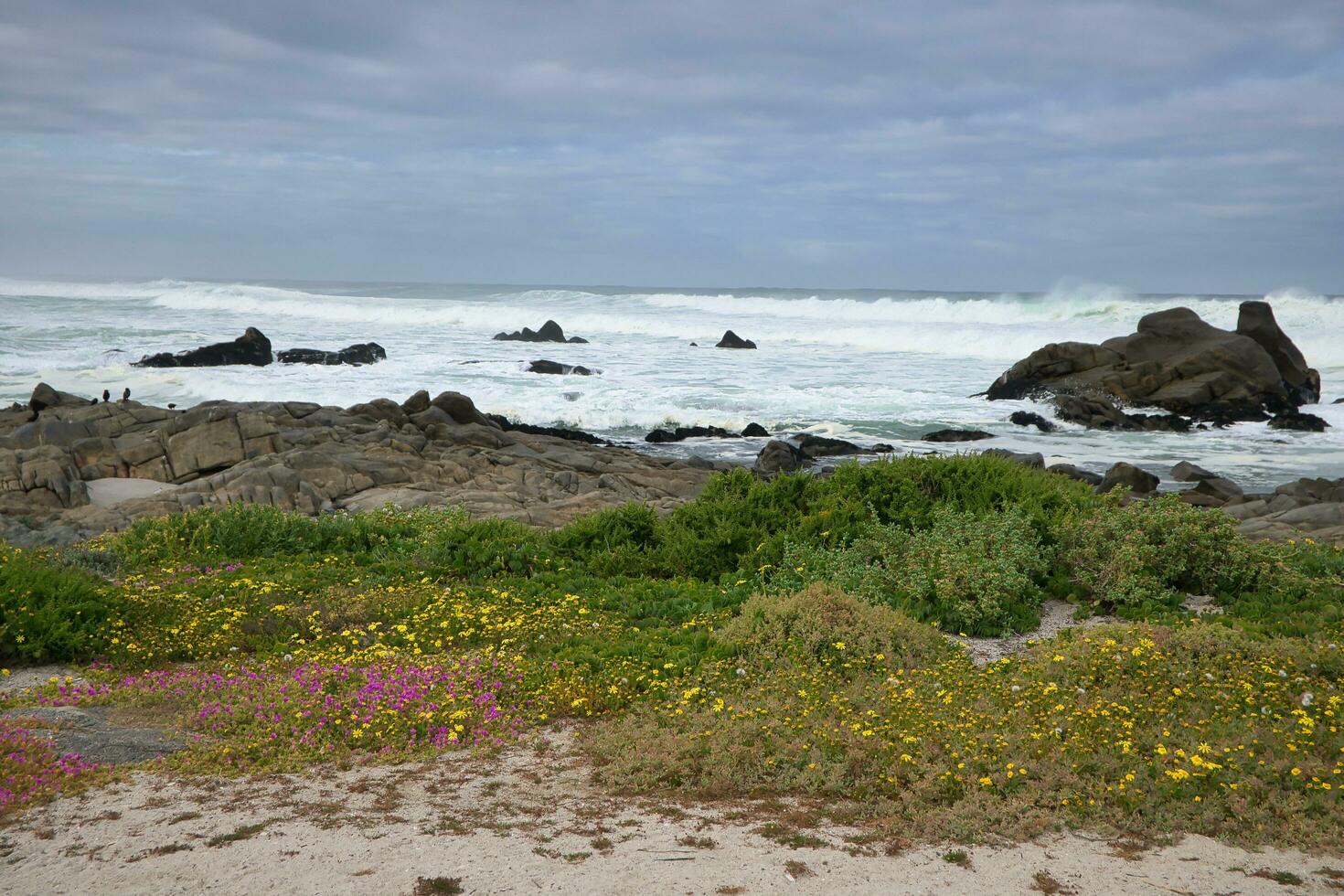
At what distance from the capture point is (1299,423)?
32094 mm

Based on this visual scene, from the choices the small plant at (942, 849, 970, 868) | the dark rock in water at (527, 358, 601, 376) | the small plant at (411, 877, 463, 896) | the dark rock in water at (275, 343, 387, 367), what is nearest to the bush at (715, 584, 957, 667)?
the small plant at (942, 849, 970, 868)

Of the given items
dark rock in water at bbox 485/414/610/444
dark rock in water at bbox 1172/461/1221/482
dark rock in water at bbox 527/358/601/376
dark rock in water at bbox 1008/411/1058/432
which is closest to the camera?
dark rock in water at bbox 1172/461/1221/482

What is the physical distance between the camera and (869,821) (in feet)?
19.2

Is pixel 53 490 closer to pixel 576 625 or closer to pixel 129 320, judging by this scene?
pixel 576 625

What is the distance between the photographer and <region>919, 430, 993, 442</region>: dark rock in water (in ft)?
99.1

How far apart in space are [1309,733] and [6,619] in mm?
10085

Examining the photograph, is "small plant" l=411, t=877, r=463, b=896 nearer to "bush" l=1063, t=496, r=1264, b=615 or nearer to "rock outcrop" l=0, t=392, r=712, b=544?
"bush" l=1063, t=496, r=1264, b=615

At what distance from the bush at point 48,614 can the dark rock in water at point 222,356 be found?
3540 centimetres

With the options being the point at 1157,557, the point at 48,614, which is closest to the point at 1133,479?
the point at 1157,557

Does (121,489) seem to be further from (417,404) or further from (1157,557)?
(1157,557)

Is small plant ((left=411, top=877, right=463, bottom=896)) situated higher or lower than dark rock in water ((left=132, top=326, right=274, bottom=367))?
lower

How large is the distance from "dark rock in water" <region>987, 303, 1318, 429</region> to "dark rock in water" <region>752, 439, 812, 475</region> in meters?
12.7

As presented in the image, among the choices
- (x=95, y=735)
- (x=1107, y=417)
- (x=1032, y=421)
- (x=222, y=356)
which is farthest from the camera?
(x=222, y=356)

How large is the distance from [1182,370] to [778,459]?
18.5 meters
